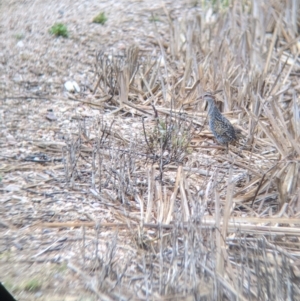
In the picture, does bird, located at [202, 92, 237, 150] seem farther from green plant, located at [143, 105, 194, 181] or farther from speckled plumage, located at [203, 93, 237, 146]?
green plant, located at [143, 105, 194, 181]

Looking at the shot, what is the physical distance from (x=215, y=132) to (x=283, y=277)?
178 centimetres

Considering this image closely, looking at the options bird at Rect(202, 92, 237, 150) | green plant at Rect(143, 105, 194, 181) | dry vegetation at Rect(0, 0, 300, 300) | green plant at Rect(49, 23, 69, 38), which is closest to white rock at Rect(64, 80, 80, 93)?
dry vegetation at Rect(0, 0, 300, 300)

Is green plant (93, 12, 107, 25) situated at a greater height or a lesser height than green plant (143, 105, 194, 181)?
lesser

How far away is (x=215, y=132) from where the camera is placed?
4.23 metres

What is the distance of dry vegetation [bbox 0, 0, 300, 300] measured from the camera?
2738 mm

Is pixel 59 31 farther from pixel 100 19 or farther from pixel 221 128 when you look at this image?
pixel 221 128

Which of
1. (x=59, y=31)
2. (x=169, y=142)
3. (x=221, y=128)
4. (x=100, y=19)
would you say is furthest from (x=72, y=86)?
(x=221, y=128)

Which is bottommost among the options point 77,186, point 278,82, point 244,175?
point 278,82

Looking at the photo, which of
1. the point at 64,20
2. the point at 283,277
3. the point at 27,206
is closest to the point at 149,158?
the point at 27,206

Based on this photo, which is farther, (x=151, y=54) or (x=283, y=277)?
(x=151, y=54)

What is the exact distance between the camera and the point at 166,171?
12.7 feet

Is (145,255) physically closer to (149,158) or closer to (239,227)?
(239,227)

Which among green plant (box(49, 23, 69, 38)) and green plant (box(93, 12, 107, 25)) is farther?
green plant (box(93, 12, 107, 25))

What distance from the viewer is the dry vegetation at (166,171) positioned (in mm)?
2738
